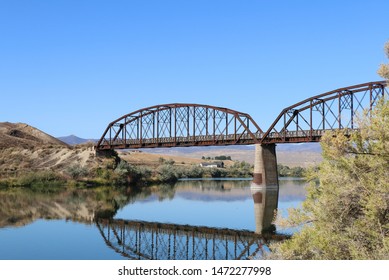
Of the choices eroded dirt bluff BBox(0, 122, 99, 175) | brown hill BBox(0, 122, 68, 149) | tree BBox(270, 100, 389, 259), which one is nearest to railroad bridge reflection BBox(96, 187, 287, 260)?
tree BBox(270, 100, 389, 259)

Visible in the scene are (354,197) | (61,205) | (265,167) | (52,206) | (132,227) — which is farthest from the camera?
(265,167)

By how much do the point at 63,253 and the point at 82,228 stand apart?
30.4 feet

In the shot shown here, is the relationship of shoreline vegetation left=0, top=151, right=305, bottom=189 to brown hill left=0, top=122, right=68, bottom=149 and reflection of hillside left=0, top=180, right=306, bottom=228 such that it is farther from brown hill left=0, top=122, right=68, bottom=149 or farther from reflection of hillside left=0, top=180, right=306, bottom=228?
brown hill left=0, top=122, right=68, bottom=149

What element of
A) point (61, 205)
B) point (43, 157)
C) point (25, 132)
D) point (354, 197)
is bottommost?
point (61, 205)

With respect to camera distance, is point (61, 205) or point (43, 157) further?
point (43, 157)

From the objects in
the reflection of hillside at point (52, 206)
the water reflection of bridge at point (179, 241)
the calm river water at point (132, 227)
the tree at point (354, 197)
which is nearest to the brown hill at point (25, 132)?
the reflection of hillside at point (52, 206)

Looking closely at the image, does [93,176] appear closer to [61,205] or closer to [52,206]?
[61,205]

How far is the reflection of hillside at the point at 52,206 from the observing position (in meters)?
38.7

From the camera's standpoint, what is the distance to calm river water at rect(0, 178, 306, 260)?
25906 mm

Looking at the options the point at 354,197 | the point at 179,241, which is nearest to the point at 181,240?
the point at 179,241

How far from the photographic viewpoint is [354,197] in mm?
14648

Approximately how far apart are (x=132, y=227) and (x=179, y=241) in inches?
275
